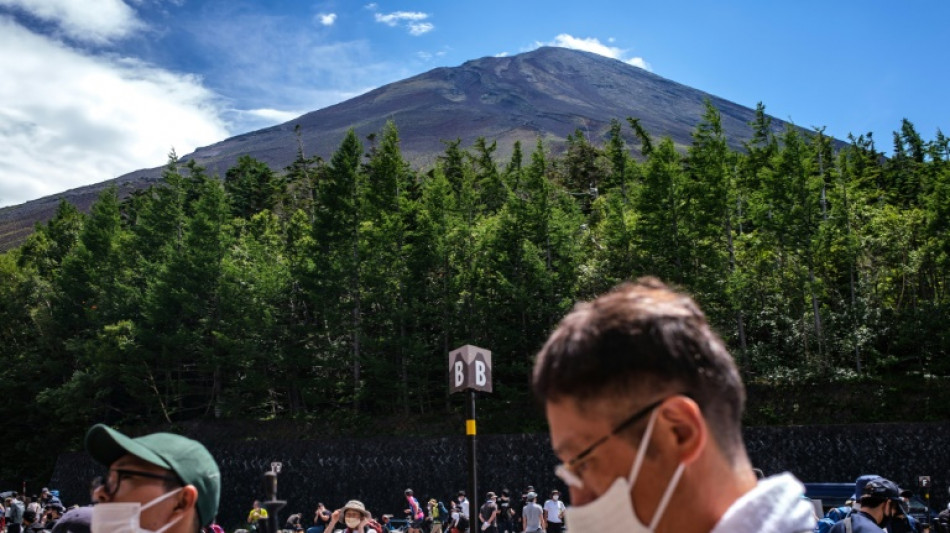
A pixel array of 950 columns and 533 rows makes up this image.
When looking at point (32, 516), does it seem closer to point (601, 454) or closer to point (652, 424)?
point (601, 454)

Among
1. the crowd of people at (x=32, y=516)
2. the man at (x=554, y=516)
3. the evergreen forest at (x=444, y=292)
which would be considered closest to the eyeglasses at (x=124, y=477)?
the crowd of people at (x=32, y=516)

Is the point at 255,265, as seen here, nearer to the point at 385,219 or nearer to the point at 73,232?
the point at 385,219

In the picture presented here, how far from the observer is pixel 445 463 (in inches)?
1453

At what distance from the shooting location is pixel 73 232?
241ft

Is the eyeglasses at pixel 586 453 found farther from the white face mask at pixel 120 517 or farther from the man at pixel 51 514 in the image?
the man at pixel 51 514

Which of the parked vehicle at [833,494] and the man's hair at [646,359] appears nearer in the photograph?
the man's hair at [646,359]

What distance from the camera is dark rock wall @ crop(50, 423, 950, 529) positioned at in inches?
1163

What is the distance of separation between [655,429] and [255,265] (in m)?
52.5

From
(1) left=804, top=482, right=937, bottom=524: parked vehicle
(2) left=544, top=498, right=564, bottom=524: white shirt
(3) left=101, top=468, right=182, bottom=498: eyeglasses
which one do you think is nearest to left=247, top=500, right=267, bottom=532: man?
(3) left=101, top=468, right=182, bottom=498: eyeglasses

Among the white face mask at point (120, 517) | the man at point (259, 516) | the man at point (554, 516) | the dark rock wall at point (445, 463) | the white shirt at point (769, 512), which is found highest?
the white shirt at point (769, 512)

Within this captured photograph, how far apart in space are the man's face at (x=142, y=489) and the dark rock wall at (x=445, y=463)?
94.8ft

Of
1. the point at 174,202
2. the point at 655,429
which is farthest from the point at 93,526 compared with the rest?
the point at 174,202

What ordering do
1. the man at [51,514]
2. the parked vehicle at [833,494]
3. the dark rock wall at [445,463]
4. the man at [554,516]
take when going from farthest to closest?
the dark rock wall at [445,463] < the man at [554,516] < the parked vehicle at [833,494] < the man at [51,514]

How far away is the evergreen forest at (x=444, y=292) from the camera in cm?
3803
